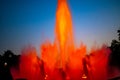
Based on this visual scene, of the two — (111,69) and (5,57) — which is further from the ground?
(5,57)

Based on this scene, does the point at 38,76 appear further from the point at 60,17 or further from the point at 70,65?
the point at 60,17

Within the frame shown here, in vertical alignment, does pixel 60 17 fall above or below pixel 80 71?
above

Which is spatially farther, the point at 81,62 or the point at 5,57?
the point at 5,57

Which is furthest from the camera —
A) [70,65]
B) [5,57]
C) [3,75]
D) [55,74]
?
[5,57]

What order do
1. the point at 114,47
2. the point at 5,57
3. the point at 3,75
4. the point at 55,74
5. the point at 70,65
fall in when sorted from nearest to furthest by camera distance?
the point at 3,75, the point at 55,74, the point at 70,65, the point at 114,47, the point at 5,57

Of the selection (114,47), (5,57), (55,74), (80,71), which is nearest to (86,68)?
(80,71)

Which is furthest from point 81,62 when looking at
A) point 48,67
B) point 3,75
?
point 3,75

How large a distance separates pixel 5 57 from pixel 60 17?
44.2m

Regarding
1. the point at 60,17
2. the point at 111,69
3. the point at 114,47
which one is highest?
the point at 60,17

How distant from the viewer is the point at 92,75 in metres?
50.2

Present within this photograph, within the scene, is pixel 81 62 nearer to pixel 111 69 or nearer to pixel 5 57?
pixel 111 69

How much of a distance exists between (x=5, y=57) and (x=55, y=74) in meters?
51.6

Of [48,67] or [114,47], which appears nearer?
[48,67]

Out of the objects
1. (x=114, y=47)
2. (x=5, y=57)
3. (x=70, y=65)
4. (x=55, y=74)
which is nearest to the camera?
(x=55, y=74)
